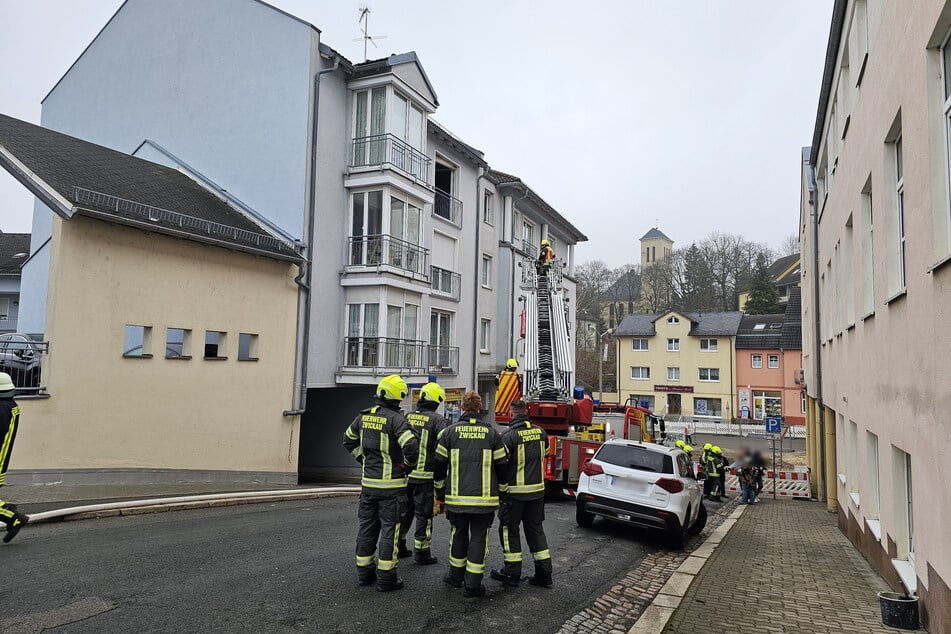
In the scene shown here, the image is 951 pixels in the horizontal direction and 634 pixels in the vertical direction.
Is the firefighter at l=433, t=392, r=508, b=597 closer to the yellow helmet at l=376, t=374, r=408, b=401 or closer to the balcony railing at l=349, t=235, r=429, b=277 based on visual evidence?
the yellow helmet at l=376, t=374, r=408, b=401

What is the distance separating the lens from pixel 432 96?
19.0 meters

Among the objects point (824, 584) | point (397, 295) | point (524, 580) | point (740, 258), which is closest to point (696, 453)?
point (397, 295)

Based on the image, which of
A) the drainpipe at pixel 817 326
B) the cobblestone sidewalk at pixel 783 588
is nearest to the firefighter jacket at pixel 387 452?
the cobblestone sidewalk at pixel 783 588

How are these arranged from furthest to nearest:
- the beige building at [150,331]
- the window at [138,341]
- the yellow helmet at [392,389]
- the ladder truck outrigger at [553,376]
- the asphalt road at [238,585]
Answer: the ladder truck outrigger at [553,376] → the window at [138,341] → the beige building at [150,331] → the yellow helmet at [392,389] → the asphalt road at [238,585]

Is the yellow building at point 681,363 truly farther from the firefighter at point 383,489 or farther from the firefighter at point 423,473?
the firefighter at point 383,489

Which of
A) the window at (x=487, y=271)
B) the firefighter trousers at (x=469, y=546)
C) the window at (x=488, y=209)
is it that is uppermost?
the window at (x=488, y=209)

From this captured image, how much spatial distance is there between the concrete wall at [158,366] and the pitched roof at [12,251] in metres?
10.4

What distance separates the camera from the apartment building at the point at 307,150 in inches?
645

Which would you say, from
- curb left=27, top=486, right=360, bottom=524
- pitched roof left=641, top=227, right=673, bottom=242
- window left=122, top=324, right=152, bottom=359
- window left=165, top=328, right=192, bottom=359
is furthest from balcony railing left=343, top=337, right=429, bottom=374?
pitched roof left=641, top=227, right=673, bottom=242

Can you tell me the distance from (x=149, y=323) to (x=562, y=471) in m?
8.70

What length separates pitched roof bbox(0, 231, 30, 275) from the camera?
782 inches

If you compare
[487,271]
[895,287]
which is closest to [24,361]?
[895,287]

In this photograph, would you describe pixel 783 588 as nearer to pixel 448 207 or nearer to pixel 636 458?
pixel 636 458

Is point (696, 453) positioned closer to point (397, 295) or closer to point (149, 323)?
point (397, 295)
